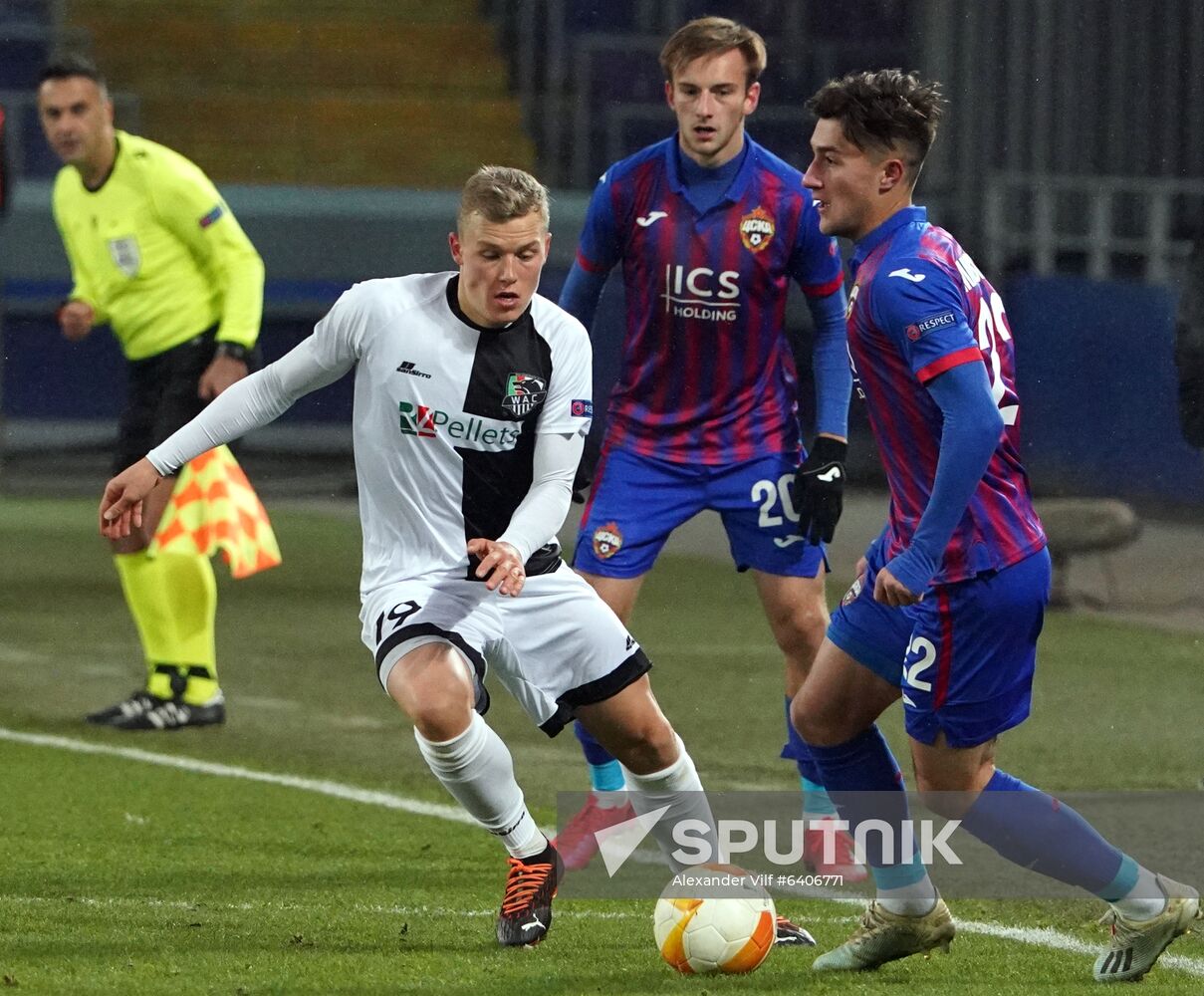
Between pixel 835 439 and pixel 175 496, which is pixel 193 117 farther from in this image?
pixel 835 439

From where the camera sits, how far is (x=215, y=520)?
739 cm

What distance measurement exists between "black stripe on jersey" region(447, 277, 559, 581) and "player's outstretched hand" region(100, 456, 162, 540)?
599 millimetres

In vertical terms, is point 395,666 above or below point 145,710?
above

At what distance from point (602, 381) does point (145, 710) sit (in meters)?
3.77

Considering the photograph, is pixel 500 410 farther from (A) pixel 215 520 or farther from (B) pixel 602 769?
(A) pixel 215 520

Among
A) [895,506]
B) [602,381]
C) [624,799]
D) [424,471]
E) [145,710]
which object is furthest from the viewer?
[602,381]

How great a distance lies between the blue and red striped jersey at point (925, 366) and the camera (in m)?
3.83

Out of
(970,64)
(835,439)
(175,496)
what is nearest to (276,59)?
(970,64)

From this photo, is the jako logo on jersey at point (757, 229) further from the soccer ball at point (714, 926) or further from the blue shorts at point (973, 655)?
the soccer ball at point (714, 926)

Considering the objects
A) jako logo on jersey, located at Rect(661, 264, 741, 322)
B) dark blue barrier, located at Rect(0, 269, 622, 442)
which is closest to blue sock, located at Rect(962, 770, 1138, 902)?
jako logo on jersey, located at Rect(661, 264, 741, 322)

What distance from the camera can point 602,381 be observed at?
34.1 ft

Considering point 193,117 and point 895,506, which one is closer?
point 895,506

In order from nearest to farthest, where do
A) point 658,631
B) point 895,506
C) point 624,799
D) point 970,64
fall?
point 895,506 → point 624,799 → point 658,631 → point 970,64

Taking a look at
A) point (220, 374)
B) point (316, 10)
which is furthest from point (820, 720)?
point (316, 10)
